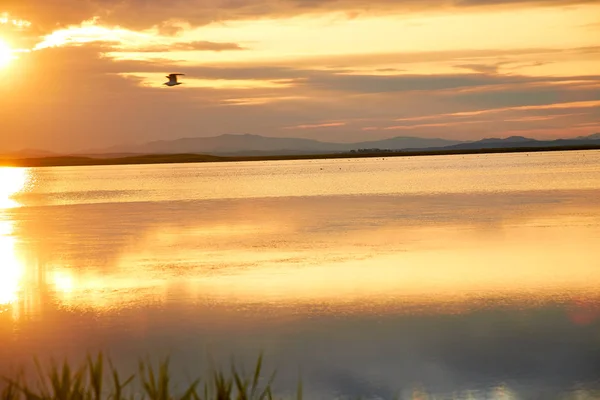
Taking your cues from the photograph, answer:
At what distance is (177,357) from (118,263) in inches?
465

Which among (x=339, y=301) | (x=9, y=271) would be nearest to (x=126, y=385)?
(x=339, y=301)

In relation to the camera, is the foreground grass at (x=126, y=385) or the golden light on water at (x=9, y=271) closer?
the foreground grass at (x=126, y=385)

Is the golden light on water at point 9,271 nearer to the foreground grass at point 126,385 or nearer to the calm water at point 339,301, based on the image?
the calm water at point 339,301

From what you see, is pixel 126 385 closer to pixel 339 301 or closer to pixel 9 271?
pixel 339 301

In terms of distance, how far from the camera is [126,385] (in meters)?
12.3

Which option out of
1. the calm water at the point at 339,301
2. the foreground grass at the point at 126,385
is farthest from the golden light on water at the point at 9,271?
the foreground grass at the point at 126,385

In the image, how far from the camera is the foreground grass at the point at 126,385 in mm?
8133

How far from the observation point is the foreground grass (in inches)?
320

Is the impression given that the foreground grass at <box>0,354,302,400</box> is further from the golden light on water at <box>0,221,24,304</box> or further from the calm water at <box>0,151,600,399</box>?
the golden light on water at <box>0,221,24,304</box>

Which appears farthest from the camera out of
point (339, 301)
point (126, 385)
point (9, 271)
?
point (9, 271)

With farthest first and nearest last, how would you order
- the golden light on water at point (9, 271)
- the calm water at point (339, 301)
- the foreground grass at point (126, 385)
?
the golden light on water at point (9, 271) → the calm water at point (339, 301) → the foreground grass at point (126, 385)

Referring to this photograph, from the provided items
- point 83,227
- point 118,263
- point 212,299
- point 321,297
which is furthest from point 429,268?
point 83,227

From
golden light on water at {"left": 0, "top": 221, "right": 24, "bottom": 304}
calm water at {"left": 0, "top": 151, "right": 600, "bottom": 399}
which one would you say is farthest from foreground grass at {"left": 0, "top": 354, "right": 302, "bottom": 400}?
golden light on water at {"left": 0, "top": 221, "right": 24, "bottom": 304}

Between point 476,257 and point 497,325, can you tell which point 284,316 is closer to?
point 497,325
